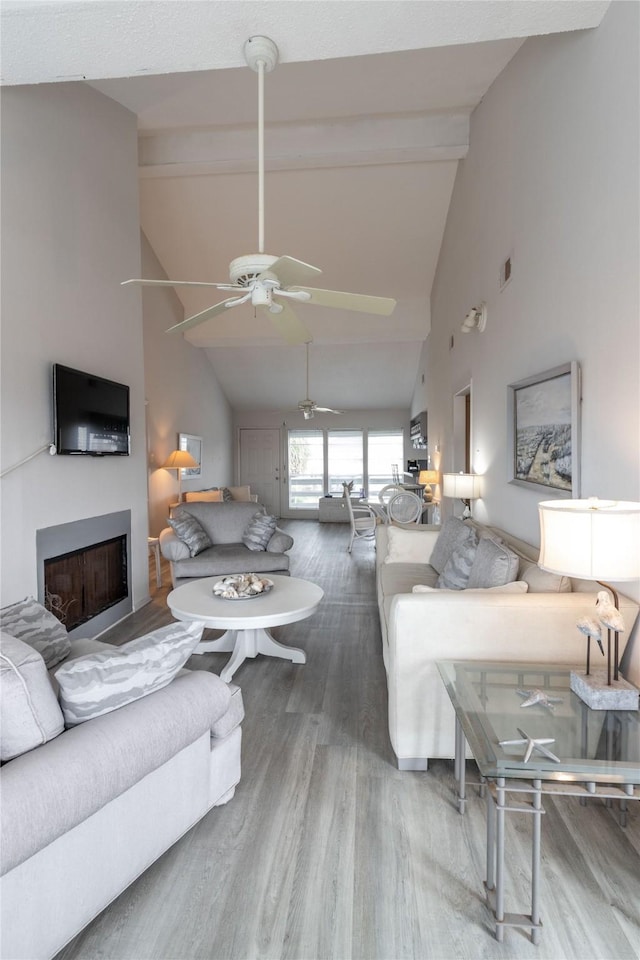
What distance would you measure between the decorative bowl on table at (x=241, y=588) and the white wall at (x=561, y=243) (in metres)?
1.65

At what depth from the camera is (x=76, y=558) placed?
352 cm

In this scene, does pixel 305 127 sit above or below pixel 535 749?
above

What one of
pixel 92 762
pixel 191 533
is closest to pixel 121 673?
pixel 92 762

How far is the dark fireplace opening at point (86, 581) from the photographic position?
3.30 meters

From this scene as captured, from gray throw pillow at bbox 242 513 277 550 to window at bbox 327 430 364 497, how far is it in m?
6.06

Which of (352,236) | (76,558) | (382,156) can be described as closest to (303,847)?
(76,558)

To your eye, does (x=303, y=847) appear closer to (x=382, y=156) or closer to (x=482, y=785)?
(x=482, y=785)

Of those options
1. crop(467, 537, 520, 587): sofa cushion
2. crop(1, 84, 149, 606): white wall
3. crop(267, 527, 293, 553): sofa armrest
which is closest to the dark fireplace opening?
crop(1, 84, 149, 606): white wall

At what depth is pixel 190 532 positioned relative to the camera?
4445mm

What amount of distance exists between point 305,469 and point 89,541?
7.43m

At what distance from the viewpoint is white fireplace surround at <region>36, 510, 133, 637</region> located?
10.2 feet

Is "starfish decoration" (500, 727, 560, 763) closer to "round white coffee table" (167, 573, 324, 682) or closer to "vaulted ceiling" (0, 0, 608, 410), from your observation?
"round white coffee table" (167, 573, 324, 682)

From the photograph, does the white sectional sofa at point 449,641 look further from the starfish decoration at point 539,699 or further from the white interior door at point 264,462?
the white interior door at point 264,462

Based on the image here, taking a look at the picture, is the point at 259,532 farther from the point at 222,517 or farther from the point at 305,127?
the point at 305,127
